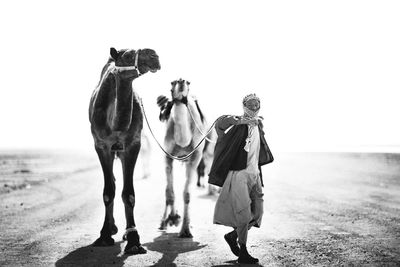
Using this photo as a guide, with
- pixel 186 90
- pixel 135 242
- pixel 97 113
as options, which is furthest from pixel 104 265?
pixel 186 90

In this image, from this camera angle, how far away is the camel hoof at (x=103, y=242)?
11016 millimetres

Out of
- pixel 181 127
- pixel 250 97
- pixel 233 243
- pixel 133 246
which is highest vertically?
pixel 250 97

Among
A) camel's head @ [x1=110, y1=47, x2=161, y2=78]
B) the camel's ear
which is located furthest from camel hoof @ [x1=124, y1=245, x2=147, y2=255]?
the camel's ear

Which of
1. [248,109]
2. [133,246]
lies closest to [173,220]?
[133,246]

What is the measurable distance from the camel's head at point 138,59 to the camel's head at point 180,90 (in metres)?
2.34

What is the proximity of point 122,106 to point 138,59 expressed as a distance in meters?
0.97

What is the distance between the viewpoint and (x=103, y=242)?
11.1 metres

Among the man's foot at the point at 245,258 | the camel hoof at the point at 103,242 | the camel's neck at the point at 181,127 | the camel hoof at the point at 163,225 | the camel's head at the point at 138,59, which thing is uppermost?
the camel's head at the point at 138,59

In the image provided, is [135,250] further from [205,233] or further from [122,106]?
[122,106]

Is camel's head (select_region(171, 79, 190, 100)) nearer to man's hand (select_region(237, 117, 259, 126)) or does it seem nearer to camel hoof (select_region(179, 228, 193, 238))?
camel hoof (select_region(179, 228, 193, 238))

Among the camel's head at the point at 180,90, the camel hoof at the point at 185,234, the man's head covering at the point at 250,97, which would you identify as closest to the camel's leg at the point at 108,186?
the camel hoof at the point at 185,234

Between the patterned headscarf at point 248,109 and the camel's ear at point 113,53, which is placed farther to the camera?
the camel's ear at point 113,53

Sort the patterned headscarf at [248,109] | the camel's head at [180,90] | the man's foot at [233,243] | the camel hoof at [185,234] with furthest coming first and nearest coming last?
1. the camel's head at [180,90]
2. the camel hoof at [185,234]
3. the patterned headscarf at [248,109]
4. the man's foot at [233,243]

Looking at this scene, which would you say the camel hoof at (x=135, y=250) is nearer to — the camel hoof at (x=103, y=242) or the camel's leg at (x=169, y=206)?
the camel hoof at (x=103, y=242)
